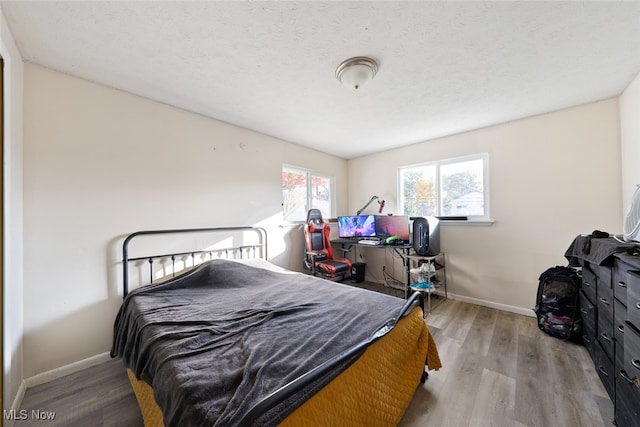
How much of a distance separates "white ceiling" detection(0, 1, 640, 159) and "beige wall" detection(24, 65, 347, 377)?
0.22 m

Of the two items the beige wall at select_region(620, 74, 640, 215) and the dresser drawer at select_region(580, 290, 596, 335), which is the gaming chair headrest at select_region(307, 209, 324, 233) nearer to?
the dresser drawer at select_region(580, 290, 596, 335)

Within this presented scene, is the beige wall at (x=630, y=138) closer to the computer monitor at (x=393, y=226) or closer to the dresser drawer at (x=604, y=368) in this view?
the dresser drawer at (x=604, y=368)

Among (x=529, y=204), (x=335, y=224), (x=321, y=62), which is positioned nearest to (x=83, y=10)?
(x=321, y=62)

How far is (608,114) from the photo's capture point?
7.30 feet

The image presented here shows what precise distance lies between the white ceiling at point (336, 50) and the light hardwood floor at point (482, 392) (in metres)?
2.30

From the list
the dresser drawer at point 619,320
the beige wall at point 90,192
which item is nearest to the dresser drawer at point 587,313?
the dresser drawer at point 619,320

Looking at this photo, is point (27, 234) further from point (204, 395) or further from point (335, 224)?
point (335, 224)

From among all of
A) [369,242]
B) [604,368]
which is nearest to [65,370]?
[369,242]

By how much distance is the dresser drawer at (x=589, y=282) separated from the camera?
172 centimetres

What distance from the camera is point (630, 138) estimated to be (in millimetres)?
1983

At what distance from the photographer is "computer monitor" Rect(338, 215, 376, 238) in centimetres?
380

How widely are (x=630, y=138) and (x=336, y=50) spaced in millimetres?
2688

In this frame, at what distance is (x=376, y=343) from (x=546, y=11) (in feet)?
6.70

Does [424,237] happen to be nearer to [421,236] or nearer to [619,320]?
[421,236]
